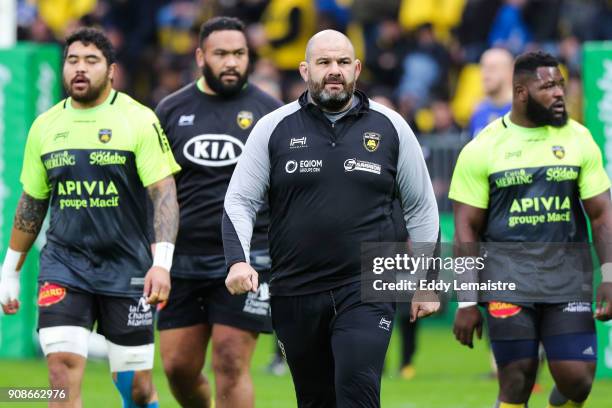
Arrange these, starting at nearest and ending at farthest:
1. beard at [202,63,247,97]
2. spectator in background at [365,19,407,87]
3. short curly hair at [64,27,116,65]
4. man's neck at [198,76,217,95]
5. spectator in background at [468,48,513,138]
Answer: short curly hair at [64,27,116,65] < beard at [202,63,247,97] < man's neck at [198,76,217,95] < spectator in background at [468,48,513,138] < spectator in background at [365,19,407,87]

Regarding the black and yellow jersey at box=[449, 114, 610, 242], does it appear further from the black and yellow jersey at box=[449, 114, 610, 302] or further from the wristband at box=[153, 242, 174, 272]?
the wristband at box=[153, 242, 174, 272]

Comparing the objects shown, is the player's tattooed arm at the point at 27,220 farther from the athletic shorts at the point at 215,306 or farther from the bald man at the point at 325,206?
the bald man at the point at 325,206

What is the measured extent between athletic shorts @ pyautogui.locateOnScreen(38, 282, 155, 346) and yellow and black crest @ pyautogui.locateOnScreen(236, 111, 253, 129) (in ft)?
4.88

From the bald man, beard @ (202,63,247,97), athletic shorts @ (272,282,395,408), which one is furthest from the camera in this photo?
beard @ (202,63,247,97)

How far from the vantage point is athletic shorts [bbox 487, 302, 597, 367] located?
8883 millimetres

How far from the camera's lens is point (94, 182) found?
8852 mm

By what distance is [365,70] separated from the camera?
65.8 feet

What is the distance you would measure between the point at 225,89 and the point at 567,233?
2575mm

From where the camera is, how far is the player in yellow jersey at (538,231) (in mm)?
8938

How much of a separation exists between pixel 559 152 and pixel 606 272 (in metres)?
0.82

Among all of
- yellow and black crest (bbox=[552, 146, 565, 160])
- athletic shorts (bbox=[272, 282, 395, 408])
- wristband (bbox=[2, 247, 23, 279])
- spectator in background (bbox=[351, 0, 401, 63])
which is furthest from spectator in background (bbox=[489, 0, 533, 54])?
athletic shorts (bbox=[272, 282, 395, 408])

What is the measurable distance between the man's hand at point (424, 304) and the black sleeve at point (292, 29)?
1231 centimetres

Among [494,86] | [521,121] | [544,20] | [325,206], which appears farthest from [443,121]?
[325,206]

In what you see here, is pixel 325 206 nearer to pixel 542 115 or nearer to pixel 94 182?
pixel 94 182
